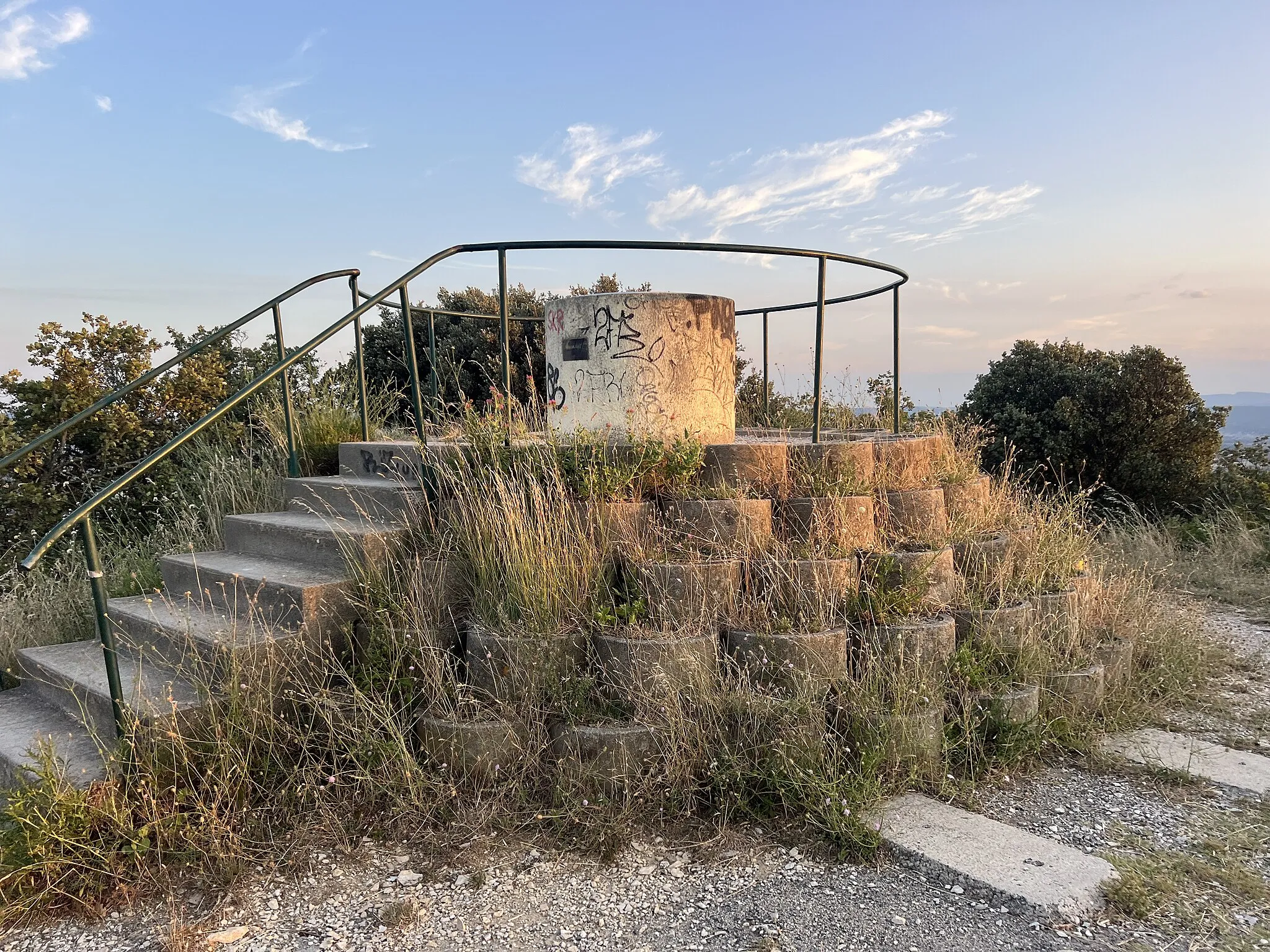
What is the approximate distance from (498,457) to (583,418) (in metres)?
1.03

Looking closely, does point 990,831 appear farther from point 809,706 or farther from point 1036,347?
point 1036,347

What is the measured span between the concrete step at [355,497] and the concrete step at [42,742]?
149cm

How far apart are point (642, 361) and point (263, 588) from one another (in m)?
2.53

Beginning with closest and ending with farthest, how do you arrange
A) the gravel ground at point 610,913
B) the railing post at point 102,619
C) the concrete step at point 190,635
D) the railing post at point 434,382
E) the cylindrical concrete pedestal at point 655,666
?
the gravel ground at point 610,913 → the railing post at point 102,619 → the cylindrical concrete pedestal at point 655,666 → the concrete step at point 190,635 → the railing post at point 434,382

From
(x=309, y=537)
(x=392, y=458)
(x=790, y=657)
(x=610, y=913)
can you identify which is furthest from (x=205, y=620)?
(x=790, y=657)

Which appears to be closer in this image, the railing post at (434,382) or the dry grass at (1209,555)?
the railing post at (434,382)

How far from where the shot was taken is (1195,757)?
402 centimetres

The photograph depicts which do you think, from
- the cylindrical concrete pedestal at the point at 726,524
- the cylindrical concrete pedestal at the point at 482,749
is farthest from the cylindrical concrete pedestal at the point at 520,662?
the cylindrical concrete pedestal at the point at 726,524

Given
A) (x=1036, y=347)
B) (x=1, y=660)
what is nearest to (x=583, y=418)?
(x=1, y=660)

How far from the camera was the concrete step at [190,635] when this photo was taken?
3.55m

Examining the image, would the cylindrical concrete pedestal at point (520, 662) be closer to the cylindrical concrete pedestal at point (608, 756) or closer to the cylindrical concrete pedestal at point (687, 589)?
the cylindrical concrete pedestal at point (608, 756)

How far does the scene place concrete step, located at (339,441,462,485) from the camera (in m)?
4.47

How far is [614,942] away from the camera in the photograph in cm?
268

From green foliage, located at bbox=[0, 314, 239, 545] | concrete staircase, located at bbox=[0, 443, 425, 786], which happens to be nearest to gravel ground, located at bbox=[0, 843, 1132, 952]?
concrete staircase, located at bbox=[0, 443, 425, 786]
